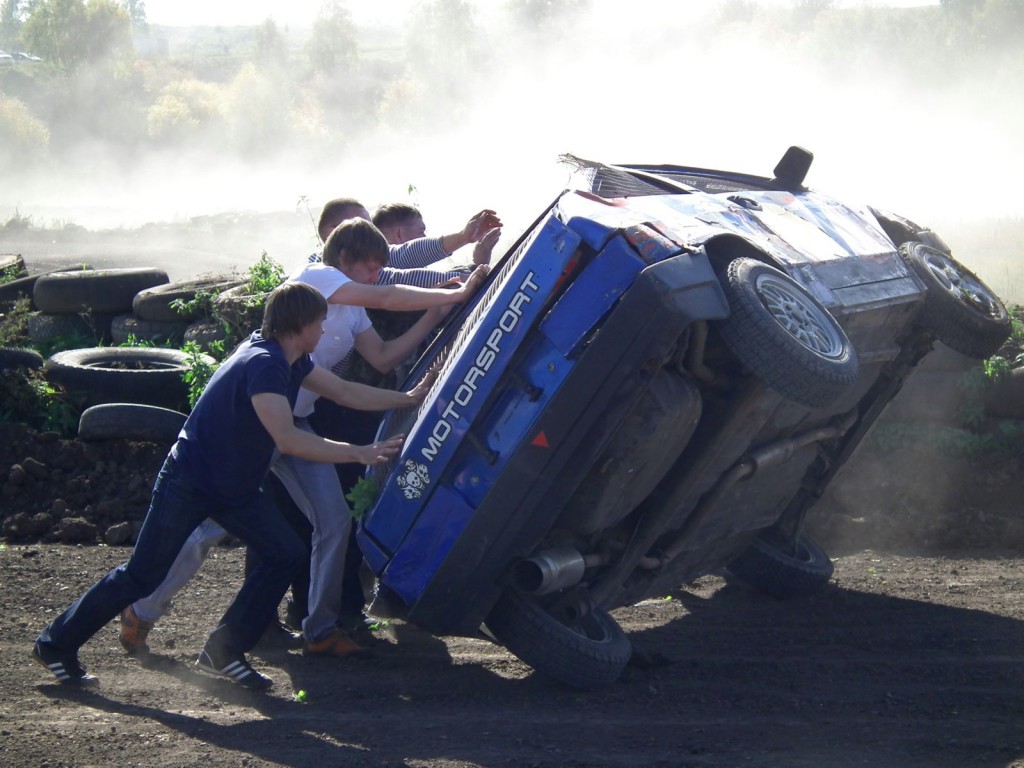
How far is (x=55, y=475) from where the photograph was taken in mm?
8305

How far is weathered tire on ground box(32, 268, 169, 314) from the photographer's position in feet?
35.9

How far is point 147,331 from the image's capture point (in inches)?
409

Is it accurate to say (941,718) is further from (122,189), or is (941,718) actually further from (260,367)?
(122,189)

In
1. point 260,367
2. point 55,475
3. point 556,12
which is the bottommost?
point 55,475

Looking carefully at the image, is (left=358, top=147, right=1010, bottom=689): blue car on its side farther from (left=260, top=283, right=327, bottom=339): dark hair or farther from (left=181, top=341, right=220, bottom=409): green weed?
(left=181, top=341, right=220, bottom=409): green weed

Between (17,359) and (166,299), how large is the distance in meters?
1.38

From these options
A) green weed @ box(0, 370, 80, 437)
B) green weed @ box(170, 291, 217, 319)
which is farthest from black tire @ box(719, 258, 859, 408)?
green weed @ box(170, 291, 217, 319)

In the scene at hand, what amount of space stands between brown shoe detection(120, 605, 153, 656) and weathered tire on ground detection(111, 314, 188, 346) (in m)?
4.85

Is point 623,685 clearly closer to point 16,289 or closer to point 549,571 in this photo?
point 549,571

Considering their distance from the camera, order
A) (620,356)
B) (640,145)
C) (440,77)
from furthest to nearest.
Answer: (440,77)
(640,145)
(620,356)

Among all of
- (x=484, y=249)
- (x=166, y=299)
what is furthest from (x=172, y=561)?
(x=166, y=299)

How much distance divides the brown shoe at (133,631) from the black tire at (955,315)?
4043 millimetres

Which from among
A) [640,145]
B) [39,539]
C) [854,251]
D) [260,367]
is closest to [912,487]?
[854,251]

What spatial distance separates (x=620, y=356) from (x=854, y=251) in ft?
5.48
